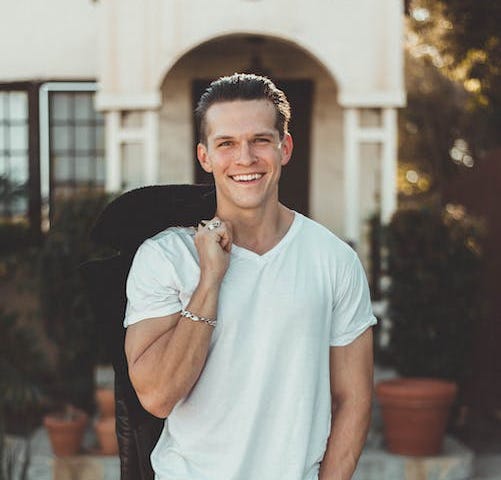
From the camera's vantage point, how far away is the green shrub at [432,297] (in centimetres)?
755

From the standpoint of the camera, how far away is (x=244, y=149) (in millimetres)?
2701

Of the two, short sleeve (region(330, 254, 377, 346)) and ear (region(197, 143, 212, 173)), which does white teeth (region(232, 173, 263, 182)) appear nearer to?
ear (region(197, 143, 212, 173))

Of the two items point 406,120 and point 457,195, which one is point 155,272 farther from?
point 406,120

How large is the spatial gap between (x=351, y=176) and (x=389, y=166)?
12.2 inches

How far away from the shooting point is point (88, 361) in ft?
24.8

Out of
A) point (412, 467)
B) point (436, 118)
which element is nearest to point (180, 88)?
point (412, 467)

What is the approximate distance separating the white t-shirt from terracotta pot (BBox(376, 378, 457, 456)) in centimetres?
426

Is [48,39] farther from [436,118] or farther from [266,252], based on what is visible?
[436,118]

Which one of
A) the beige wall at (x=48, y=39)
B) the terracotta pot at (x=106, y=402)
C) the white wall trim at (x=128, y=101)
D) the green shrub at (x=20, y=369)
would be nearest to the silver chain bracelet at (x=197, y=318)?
the green shrub at (x=20, y=369)

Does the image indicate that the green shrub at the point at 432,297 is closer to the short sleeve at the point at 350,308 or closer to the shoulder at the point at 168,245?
the short sleeve at the point at 350,308

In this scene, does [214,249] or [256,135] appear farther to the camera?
[256,135]

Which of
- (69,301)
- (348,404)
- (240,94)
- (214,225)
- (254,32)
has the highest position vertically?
(254,32)

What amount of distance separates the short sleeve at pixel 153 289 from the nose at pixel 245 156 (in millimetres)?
303

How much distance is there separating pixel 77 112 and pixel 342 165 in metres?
2.45
